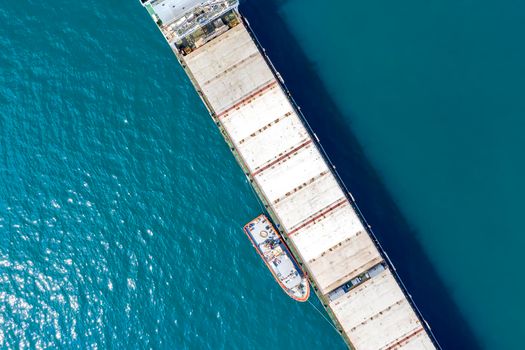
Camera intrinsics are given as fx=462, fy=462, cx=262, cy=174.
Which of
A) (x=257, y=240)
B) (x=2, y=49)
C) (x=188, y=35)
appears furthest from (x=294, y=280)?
(x=2, y=49)

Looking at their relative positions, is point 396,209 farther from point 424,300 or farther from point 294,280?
point 294,280

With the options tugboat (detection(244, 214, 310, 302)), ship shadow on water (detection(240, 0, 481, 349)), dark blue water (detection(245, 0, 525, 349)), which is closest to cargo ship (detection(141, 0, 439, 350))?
tugboat (detection(244, 214, 310, 302))

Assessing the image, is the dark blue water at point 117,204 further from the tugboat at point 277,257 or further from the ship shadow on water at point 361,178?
the ship shadow on water at point 361,178

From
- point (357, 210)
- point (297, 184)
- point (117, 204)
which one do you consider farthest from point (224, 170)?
point (357, 210)

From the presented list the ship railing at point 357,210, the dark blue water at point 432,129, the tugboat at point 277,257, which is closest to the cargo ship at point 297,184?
the ship railing at point 357,210

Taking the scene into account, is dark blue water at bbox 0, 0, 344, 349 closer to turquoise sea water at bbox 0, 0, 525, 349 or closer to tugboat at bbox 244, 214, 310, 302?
turquoise sea water at bbox 0, 0, 525, 349

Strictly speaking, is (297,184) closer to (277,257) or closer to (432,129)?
(277,257)
